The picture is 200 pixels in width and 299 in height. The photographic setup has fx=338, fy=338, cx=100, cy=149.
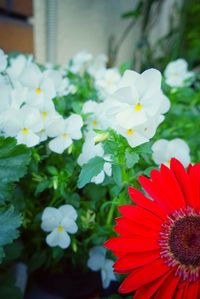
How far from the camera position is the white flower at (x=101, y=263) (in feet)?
1.67

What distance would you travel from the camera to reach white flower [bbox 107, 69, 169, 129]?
369mm

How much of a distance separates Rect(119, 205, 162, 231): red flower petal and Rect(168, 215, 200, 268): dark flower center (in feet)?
0.06

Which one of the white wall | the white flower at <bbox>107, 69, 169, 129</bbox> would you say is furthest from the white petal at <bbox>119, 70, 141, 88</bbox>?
the white wall

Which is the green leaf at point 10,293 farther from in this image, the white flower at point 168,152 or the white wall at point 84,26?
the white wall at point 84,26

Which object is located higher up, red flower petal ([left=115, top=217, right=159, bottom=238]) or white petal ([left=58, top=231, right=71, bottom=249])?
red flower petal ([left=115, top=217, right=159, bottom=238])

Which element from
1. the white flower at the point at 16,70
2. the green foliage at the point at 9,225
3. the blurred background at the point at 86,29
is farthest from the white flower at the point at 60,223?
the blurred background at the point at 86,29

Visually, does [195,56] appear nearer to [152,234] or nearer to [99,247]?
[99,247]

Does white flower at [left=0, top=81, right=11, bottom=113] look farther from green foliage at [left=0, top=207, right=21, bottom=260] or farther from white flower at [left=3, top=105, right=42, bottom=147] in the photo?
green foliage at [left=0, top=207, right=21, bottom=260]

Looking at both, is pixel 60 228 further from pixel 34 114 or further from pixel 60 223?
pixel 34 114

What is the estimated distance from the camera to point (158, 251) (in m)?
0.33

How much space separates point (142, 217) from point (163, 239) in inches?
1.2

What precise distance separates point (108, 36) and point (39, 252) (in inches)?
52.4

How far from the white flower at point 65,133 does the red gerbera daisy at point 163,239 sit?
0.49 feet

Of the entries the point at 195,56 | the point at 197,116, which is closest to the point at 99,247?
the point at 197,116
